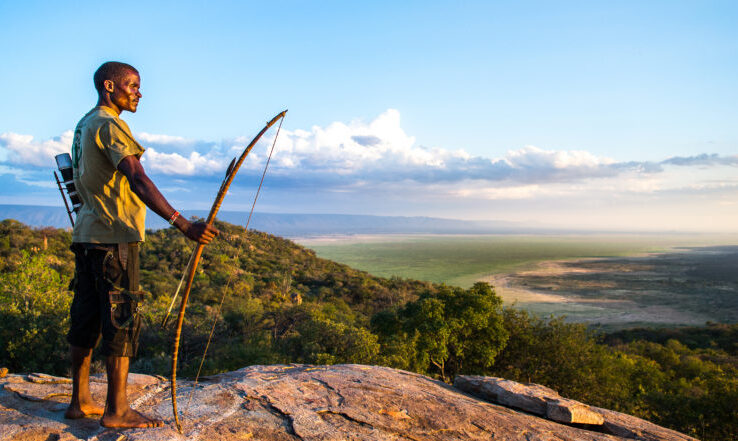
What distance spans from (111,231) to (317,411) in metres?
2.72

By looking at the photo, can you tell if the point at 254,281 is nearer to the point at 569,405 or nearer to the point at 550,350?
the point at 550,350

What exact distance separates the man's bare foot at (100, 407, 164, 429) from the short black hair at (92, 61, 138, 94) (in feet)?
9.84

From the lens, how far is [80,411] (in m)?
3.85

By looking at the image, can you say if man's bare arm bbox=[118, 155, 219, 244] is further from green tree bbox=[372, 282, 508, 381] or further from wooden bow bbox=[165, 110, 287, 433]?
green tree bbox=[372, 282, 508, 381]

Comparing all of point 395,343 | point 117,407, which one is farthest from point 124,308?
point 395,343

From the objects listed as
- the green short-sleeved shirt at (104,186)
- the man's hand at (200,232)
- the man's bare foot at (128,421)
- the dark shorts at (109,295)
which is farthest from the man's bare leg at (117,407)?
the man's hand at (200,232)

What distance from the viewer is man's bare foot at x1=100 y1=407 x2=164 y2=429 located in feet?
11.8

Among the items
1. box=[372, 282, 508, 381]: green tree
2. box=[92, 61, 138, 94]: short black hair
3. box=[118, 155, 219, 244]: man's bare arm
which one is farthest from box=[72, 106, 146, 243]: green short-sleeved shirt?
box=[372, 282, 508, 381]: green tree

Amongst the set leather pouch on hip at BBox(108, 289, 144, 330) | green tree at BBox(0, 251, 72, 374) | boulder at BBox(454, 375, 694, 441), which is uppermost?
leather pouch on hip at BBox(108, 289, 144, 330)

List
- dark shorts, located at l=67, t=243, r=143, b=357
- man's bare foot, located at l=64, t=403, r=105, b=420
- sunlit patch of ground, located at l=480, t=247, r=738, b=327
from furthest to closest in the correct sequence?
sunlit patch of ground, located at l=480, t=247, r=738, b=327, man's bare foot, located at l=64, t=403, r=105, b=420, dark shorts, located at l=67, t=243, r=143, b=357

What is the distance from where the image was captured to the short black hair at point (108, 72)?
12.2 feet

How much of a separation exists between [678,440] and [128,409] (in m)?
6.66

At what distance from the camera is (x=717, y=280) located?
96312 millimetres

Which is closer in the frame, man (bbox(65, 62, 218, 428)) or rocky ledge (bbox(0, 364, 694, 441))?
man (bbox(65, 62, 218, 428))
